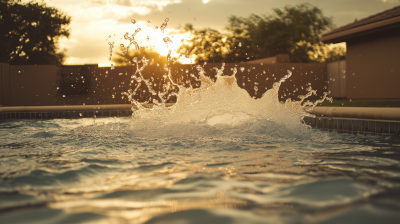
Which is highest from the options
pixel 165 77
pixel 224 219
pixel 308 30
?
pixel 308 30

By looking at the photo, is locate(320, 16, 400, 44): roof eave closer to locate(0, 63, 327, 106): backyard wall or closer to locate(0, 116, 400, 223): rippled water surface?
locate(0, 63, 327, 106): backyard wall

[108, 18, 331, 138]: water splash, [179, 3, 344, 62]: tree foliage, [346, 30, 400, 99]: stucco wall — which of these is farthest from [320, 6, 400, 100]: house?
[179, 3, 344, 62]: tree foliage

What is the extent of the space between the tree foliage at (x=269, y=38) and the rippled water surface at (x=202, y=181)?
2385 cm

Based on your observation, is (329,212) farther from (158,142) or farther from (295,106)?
(295,106)

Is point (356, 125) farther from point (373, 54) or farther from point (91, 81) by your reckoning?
point (91, 81)

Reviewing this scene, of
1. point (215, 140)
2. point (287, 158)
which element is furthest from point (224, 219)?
point (215, 140)

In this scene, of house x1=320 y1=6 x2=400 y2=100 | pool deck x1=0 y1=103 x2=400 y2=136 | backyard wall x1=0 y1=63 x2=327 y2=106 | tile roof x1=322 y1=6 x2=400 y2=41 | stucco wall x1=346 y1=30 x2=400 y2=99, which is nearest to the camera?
pool deck x1=0 y1=103 x2=400 y2=136

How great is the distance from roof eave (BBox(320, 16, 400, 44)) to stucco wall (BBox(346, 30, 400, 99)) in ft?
1.67

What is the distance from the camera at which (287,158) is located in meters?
2.93

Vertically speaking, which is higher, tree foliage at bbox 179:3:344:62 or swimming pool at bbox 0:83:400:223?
tree foliage at bbox 179:3:344:62

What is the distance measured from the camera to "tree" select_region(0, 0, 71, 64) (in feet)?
74.4

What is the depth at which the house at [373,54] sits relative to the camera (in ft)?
29.6

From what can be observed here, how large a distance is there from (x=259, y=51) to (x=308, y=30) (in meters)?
4.53

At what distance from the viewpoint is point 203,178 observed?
224 cm
